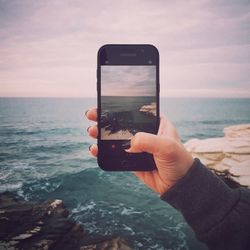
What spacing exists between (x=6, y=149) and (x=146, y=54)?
39.0 m

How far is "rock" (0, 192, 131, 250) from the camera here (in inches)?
383

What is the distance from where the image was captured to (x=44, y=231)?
10.7m

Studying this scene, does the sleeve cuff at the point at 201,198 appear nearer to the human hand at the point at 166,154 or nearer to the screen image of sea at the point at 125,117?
the human hand at the point at 166,154

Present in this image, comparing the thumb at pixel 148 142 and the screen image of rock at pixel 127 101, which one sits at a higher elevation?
the screen image of rock at pixel 127 101

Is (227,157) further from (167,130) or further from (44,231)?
(167,130)

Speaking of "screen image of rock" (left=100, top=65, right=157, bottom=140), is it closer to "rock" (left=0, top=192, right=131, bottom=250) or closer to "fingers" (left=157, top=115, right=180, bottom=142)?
"fingers" (left=157, top=115, right=180, bottom=142)

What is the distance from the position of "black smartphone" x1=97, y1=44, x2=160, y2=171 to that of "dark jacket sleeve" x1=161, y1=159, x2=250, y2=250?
99cm

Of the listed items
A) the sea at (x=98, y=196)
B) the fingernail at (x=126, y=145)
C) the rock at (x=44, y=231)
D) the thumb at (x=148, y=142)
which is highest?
the thumb at (x=148, y=142)

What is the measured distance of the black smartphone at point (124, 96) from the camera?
12.2 feet

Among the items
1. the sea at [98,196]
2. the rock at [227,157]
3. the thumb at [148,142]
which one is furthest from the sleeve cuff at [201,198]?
the rock at [227,157]

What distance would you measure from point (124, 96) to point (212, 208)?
6.46 ft

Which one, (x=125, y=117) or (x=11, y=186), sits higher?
(x=125, y=117)

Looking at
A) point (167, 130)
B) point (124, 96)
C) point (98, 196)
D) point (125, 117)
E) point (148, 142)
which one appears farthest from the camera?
point (98, 196)

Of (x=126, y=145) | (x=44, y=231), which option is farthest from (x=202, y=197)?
(x=44, y=231)
